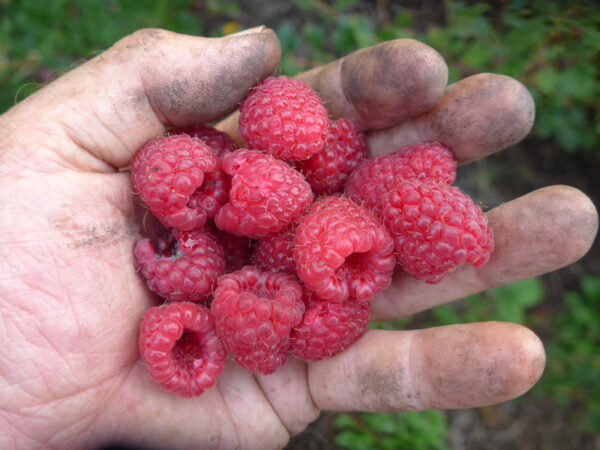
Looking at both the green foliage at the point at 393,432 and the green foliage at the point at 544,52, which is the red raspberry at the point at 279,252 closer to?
the green foliage at the point at 393,432

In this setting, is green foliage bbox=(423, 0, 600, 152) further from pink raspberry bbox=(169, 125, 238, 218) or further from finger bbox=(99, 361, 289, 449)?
finger bbox=(99, 361, 289, 449)

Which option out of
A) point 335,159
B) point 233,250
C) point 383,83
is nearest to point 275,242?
A: point 233,250

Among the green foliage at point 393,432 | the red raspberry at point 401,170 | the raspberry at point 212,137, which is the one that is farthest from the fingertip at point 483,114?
the green foliage at point 393,432

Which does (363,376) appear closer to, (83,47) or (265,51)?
(265,51)

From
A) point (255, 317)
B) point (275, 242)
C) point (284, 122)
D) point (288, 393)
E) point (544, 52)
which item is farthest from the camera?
point (544, 52)

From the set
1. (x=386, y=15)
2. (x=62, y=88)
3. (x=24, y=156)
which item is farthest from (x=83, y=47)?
(x=386, y=15)

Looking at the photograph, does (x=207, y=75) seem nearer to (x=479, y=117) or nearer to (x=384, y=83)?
(x=384, y=83)

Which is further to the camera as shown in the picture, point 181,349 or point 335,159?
point 335,159
